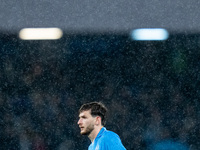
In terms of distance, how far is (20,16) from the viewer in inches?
202

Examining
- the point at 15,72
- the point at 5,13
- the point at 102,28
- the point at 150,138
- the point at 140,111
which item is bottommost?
the point at 150,138

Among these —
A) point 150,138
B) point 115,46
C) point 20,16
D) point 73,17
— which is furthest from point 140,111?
point 20,16

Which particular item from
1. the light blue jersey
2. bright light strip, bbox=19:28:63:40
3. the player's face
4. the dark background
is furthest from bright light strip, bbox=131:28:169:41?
the light blue jersey

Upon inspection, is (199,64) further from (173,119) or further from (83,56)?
(83,56)

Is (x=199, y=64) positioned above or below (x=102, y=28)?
below

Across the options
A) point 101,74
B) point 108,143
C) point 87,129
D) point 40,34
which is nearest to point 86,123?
point 87,129

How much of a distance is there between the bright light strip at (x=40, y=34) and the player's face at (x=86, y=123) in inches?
71.0

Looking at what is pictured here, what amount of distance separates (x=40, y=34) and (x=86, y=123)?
6.51 feet

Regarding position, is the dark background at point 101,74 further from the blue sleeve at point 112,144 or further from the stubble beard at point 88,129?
the blue sleeve at point 112,144

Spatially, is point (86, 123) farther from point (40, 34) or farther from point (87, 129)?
point (40, 34)

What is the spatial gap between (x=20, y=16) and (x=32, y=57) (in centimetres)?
58

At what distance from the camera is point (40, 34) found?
5098 mm


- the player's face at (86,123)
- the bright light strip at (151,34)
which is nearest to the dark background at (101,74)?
the bright light strip at (151,34)

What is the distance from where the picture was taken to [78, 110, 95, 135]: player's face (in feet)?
11.4
